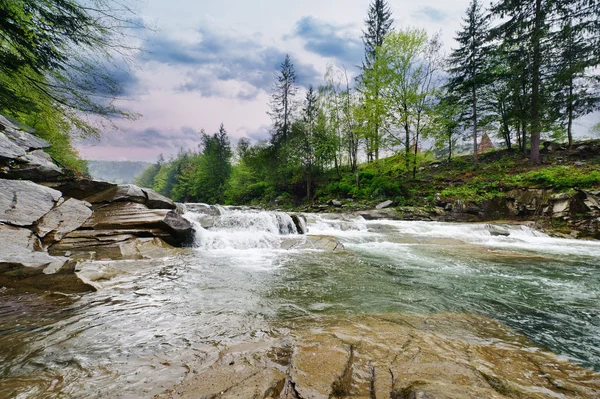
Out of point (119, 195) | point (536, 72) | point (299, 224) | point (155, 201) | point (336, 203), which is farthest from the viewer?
point (336, 203)

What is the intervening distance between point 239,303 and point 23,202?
653 cm

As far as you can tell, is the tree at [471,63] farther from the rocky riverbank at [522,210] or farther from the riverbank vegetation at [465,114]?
the rocky riverbank at [522,210]

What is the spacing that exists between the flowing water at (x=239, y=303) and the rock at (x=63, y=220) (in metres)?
2.22

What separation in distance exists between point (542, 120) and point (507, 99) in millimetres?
4653

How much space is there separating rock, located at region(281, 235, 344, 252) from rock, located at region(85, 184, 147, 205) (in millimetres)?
5481

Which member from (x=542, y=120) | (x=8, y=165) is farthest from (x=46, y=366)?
(x=542, y=120)

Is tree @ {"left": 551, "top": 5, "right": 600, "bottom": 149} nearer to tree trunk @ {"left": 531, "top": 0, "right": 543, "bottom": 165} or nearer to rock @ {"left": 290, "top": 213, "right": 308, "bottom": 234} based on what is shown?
tree trunk @ {"left": 531, "top": 0, "right": 543, "bottom": 165}

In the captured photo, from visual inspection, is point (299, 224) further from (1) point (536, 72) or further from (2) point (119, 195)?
(1) point (536, 72)

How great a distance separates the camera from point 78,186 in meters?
8.32

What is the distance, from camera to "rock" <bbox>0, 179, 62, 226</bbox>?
5.71m

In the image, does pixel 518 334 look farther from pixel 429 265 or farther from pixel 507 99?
pixel 507 99

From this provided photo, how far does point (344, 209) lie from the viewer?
18.3 metres

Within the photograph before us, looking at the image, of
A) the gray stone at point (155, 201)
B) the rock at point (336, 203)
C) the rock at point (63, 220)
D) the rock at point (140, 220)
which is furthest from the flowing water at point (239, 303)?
the rock at point (336, 203)

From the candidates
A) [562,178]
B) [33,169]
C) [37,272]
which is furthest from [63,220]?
[562,178]
